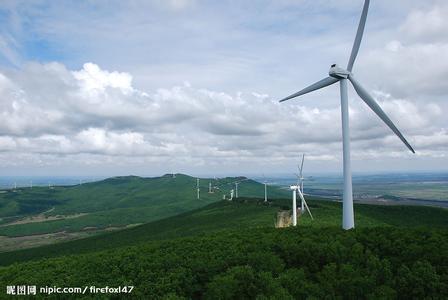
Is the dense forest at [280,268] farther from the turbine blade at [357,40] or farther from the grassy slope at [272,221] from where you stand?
the grassy slope at [272,221]

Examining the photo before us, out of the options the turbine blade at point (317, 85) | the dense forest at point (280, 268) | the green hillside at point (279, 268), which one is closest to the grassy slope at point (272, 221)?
the turbine blade at point (317, 85)

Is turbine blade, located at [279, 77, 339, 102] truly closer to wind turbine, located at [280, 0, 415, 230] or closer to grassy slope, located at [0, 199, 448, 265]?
wind turbine, located at [280, 0, 415, 230]

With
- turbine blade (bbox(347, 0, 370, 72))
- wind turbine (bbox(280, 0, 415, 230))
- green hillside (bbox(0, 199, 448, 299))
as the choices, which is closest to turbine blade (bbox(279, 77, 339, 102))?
wind turbine (bbox(280, 0, 415, 230))

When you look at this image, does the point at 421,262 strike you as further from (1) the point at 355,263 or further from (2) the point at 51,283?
(2) the point at 51,283

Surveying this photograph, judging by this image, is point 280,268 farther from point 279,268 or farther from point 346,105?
point 346,105

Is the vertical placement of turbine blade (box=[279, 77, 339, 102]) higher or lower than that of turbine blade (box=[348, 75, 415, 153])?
higher

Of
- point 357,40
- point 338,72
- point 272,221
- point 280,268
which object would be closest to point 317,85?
point 338,72
